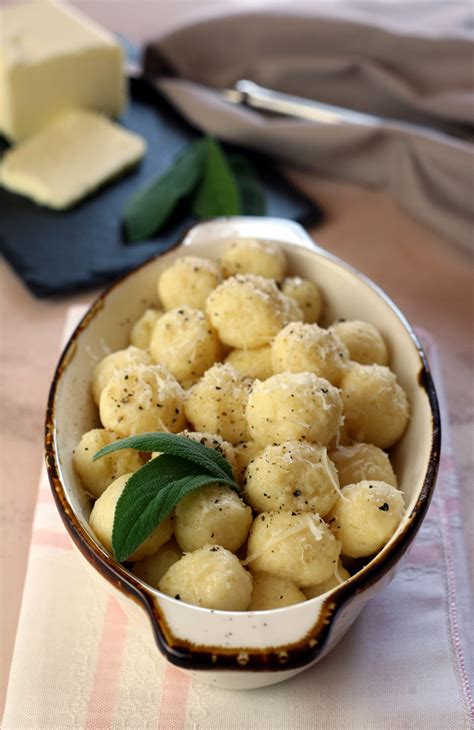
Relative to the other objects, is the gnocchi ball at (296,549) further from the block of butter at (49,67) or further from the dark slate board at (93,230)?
the block of butter at (49,67)

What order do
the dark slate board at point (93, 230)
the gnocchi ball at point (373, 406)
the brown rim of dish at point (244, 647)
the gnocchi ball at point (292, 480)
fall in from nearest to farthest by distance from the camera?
the brown rim of dish at point (244, 647)
the gnocchi ball at point (292, 480)
the gnocchi ball at point (373, 406)
the dark slate board at point (93, 230)

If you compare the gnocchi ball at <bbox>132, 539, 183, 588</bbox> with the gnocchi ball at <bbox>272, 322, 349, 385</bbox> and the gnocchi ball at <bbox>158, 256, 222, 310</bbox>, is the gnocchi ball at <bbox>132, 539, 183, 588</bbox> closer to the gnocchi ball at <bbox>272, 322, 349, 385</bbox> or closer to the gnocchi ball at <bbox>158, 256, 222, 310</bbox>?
the gnocchi ball at <bbox>272, 322, 349, 385</bbox>

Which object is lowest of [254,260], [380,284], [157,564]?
[380,284]

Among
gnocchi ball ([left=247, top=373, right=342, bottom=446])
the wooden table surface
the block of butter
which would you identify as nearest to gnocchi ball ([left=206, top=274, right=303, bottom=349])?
gnocchi ball ([left=247, top=373, right=342, bottom=446])

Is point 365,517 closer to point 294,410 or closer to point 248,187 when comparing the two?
point 294,410

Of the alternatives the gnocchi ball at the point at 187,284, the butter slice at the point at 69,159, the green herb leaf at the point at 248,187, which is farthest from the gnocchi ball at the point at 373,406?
the butter slice at the point at 69,159

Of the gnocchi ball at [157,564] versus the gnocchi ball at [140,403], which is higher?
the gnocchi ball at [140,403]

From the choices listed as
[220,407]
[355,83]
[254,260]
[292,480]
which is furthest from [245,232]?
[355,83]

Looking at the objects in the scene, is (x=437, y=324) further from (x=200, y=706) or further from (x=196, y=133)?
(x=200, y=706)
